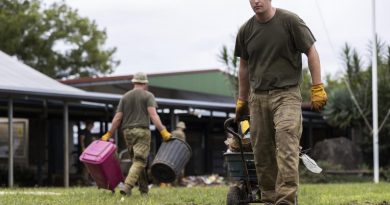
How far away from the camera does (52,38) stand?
121ft

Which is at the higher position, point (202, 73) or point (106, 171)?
point (202, 73)

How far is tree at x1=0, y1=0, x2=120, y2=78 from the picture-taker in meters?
35.2

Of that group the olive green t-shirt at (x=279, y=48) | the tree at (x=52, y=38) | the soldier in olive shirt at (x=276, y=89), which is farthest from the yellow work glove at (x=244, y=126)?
the tree at (x=52, y=38)

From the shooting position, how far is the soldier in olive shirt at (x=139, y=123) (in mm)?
9859

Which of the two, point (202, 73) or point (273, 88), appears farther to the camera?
point (202, 73)

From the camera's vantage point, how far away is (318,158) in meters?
21.3

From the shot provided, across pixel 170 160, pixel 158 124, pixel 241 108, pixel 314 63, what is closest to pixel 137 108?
pixel 158 124

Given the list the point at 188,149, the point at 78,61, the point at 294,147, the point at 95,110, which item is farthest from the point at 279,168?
the point at 78,61

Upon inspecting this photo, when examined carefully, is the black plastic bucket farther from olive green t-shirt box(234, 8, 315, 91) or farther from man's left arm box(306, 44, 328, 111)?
man's left arm box(306, 44, 328, 111)

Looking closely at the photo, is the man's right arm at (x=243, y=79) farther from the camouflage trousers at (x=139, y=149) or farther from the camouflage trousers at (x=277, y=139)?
the camouflage trousers at (x=139, y=149)

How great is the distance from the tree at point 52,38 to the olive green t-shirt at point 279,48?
30.1m

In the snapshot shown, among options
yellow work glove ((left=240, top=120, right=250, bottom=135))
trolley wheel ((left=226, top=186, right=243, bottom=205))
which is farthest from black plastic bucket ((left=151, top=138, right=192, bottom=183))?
trolley wheel ((left=226, top=186, right=243, bottom=205))

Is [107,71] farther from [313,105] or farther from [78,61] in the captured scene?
[313,105]

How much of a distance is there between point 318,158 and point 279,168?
618 inches
